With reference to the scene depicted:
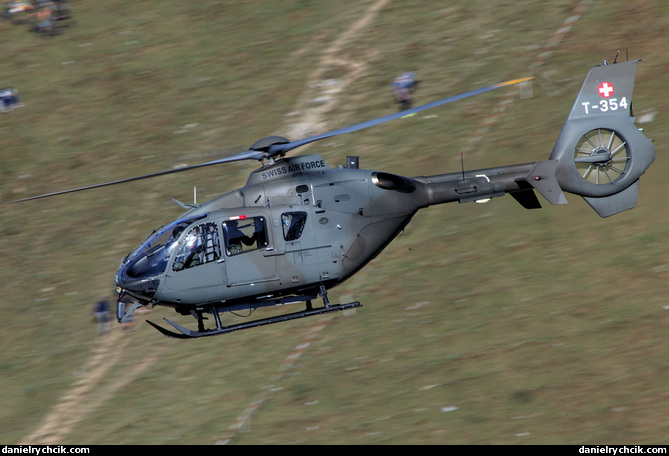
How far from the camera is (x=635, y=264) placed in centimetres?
1986

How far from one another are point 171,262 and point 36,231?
1034 cm

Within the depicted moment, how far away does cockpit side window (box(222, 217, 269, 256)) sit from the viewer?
1577cm

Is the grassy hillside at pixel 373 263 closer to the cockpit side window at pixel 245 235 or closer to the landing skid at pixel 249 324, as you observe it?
the landing skid at pixel 249 324

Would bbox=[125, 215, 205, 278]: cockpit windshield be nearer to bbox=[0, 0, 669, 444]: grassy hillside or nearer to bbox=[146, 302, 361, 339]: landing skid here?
bbox=[146, 302, 361, 339]: landing skid

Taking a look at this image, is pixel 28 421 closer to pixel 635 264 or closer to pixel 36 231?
pixel 36 231

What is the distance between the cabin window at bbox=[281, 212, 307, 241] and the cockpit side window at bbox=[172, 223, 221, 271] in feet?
4.05

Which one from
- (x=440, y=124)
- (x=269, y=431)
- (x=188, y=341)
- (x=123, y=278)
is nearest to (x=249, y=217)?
(x=123, y=278)

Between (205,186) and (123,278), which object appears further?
(205,186)

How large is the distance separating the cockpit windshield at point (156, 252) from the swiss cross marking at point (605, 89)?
8414 mm

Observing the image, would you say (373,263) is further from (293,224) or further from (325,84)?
(325,84)

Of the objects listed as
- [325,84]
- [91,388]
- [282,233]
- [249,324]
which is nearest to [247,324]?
[249,324]

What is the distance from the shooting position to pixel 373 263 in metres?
21.6

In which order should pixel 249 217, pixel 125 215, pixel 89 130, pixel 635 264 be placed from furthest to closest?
pixel 89 130 → pixel 125 215 → pixel 635 264 → pixel 249 217

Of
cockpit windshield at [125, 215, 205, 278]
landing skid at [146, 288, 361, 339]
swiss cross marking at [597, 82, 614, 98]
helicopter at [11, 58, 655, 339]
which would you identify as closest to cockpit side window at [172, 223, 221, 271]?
helicopter at [11, 58, 655, 339]
